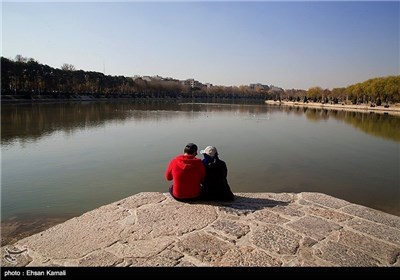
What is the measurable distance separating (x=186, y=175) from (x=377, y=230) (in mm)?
2716

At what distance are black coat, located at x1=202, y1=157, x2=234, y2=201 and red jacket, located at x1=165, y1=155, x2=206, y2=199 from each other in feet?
0.32

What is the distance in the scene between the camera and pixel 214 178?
4828 millimetres

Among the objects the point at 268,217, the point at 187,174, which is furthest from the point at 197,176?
the point at 268,217

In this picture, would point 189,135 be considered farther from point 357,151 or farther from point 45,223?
point 45,223

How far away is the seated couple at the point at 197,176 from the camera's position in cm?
464

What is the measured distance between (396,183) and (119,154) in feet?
30.6

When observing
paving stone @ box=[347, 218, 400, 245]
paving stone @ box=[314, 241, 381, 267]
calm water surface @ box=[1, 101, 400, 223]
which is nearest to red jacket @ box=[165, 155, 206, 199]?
paving stone @ box=[314, 241, 381, 267]

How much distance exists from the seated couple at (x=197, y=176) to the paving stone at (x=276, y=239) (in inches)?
42.1

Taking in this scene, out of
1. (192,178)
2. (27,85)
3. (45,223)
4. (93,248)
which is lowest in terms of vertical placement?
(45,223)

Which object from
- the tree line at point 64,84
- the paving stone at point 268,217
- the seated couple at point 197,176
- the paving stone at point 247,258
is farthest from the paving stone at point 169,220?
the tree line at point 64,84

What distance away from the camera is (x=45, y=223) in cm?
558

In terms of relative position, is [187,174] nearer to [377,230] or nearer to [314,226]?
[314,226]

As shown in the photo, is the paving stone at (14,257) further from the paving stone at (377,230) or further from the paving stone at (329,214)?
the paving stone at (377,230)

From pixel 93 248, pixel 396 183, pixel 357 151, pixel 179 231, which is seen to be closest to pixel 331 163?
pixel 396 183
